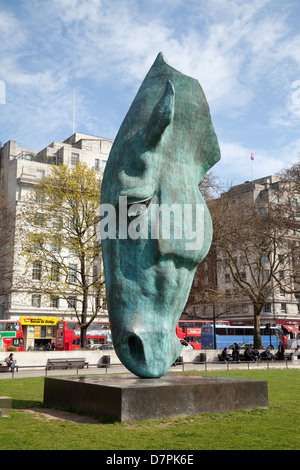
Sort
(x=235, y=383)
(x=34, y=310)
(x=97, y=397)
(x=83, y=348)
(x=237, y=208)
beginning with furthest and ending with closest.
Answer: (x=34, y=310), (x=237, y=208), (x=83, y=348), (x=235, y=383), (x=97, y=397)

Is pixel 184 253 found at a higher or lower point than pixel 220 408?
higher

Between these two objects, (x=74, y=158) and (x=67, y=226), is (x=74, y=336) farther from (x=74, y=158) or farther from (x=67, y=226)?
(x=74, y=158)

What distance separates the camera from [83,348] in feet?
93.5

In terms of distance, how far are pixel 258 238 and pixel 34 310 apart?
75.5ft

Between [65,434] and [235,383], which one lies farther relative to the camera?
[235,383]

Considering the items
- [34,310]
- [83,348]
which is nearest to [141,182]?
[83,348]

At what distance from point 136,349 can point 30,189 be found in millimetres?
43446

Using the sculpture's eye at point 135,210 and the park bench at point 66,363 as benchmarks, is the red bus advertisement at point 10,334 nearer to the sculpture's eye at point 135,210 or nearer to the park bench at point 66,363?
the park bench at point 66,363

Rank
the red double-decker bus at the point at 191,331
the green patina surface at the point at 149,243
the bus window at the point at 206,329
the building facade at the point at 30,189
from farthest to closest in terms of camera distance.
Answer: the building facade at the point at 30,189 < the red double-decker bus at the point at 191,331 < the bus window at the point at 206,329 < the green patina surface at the point at 149,243

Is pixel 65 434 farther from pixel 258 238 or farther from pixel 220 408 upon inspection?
pixel 258 238

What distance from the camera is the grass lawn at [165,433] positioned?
19.5 feet

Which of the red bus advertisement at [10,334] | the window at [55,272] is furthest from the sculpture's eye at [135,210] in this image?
the red bus advertisement at [10,334]

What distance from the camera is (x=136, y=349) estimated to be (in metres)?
8.27

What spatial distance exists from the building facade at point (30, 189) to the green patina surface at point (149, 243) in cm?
2659
